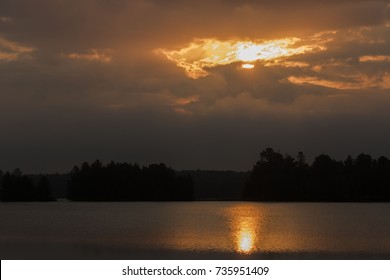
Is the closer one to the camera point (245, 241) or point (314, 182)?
point (245, 241)

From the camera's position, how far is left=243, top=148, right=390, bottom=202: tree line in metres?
192

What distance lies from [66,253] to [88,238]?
1536cm

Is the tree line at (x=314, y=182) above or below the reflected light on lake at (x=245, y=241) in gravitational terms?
above

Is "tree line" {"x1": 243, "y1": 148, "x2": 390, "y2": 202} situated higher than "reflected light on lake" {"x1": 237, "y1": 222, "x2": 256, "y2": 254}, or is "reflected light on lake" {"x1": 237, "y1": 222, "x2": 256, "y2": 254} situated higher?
"tree line" {"x1": 243, "y1": 148, "x2": 390, "y2": 202}

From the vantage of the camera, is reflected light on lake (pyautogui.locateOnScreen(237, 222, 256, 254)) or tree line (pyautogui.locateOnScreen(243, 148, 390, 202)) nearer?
reflected light on lake (pyautogui.locateOnScreen(237, 222, 256, 254))

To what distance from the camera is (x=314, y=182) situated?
195 meters

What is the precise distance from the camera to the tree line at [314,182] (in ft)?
630

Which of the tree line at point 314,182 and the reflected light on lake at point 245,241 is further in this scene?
the tree line at point 314,182
